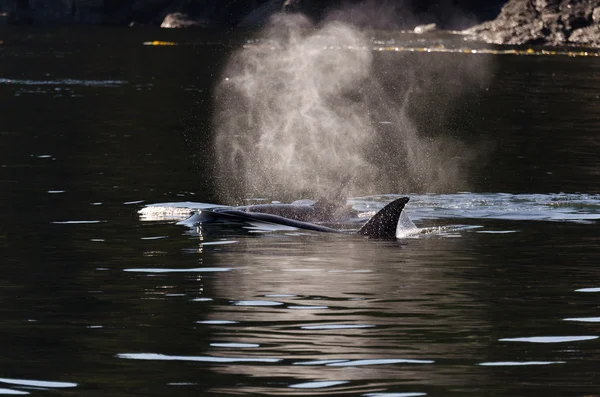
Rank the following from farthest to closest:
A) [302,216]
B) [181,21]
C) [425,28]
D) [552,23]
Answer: [181,21] < [425,28] < [552,23] < [302,216]

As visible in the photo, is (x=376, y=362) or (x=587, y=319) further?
(x=587, y=319)

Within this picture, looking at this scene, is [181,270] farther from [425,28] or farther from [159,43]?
[425,28]

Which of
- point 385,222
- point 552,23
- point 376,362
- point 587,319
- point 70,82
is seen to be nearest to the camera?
point 376,362

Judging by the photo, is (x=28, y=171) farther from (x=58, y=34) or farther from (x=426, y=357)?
(x=58, y=34)

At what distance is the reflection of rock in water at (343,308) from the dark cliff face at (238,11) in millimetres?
129387

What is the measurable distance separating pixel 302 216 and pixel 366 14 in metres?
142

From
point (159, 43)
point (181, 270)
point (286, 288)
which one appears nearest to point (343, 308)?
point (286, 288)

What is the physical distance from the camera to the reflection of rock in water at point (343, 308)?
40.6ft

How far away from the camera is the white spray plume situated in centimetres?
2988

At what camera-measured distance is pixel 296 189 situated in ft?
94.5

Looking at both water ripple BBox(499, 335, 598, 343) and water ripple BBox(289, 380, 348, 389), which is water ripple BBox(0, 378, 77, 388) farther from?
water ripple BBox(499, 335, 598, 343)

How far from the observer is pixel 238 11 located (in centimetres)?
17400

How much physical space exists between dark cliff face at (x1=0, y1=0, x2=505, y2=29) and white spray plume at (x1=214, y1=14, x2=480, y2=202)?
68.6 meters

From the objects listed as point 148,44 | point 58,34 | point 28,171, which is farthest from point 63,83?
point 58,34
